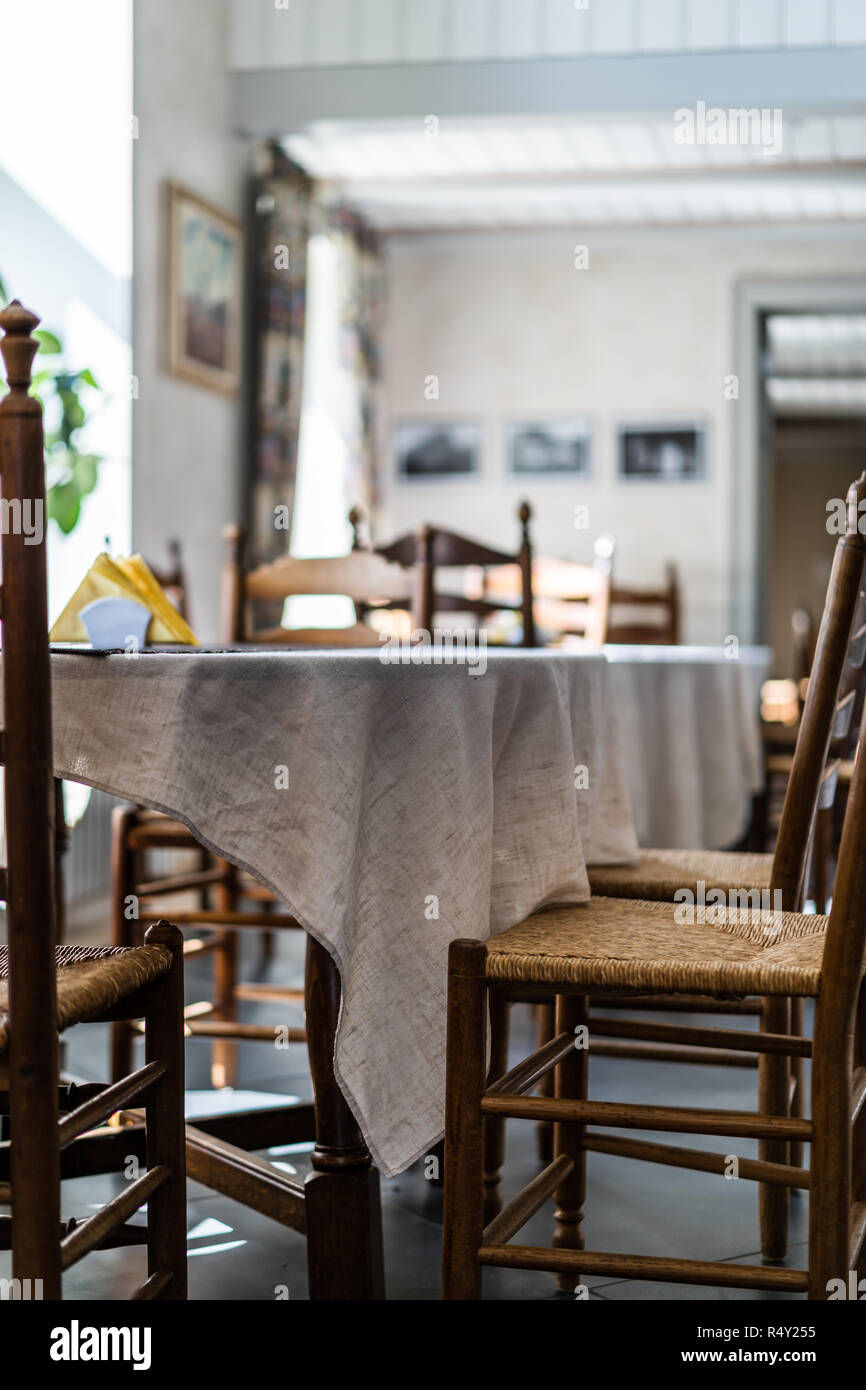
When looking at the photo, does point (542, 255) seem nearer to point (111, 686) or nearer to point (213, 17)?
point (213, 17)

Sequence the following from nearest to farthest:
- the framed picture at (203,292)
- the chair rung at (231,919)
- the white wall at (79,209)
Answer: the chair rung at (231,919) < the white wall at (79,209) < the framed picture at (203,292)

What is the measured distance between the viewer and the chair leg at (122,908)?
260 cm

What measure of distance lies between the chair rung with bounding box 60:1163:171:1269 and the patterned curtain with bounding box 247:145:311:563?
4.63 meters

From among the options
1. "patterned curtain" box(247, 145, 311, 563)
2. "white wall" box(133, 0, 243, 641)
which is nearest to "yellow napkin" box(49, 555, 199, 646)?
"white wall" box(133, 0, 243, 641)

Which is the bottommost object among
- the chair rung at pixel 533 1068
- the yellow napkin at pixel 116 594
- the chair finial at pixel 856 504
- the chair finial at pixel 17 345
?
the chair rung at pixel 533 1068

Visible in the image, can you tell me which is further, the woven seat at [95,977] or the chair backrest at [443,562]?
the chair backrest at [443,562]

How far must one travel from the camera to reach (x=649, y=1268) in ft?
4.62

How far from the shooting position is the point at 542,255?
296 inches

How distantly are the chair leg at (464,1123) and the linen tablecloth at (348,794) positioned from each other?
10cm

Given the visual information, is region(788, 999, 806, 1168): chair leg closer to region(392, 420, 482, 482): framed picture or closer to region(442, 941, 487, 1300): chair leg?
region(442, 941, 487, 1300): chair leg

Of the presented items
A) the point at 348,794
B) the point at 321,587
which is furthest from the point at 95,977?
the point at 321,587

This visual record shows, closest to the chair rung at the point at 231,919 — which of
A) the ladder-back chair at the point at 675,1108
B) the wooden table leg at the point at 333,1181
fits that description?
the wooden table leg at the point at 333,1181

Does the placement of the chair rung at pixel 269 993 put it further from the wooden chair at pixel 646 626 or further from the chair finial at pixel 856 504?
the wooden chair at pixel 646 626

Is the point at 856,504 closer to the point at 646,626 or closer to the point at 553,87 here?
the point at 646,626
